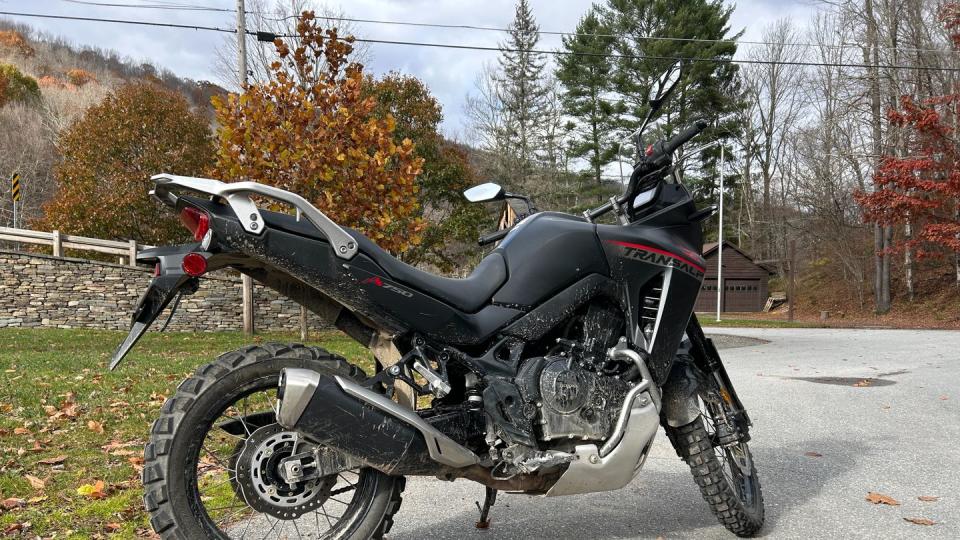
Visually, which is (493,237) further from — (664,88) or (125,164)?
(125,164)

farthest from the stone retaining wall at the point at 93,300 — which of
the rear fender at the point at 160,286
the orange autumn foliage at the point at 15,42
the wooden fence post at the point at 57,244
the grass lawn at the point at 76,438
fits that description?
the orange autumn foliage at the point at 15,42

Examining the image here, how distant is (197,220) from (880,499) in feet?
12.5

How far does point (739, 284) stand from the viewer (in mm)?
39406

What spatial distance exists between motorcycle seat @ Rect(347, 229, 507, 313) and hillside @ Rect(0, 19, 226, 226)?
42.5ft

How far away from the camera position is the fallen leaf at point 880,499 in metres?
3.78

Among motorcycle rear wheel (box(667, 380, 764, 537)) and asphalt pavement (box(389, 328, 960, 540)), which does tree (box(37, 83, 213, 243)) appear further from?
motorcycle rear wheel (box(667, 380, 764, 537))

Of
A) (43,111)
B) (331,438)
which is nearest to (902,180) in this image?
(331,438)

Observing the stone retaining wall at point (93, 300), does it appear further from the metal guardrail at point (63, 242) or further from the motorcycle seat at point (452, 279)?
the motorcycle seat at point (452, 279)

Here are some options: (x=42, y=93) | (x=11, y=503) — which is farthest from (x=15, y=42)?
(x=11, y=503)

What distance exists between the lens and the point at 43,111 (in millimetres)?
49250

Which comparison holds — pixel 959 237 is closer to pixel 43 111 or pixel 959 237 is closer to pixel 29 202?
pixel 29 202

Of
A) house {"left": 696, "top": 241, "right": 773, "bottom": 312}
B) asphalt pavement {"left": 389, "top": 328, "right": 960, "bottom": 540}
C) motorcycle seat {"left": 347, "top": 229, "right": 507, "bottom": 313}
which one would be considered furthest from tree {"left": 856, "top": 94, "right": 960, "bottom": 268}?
motorcycle seat {"left": 347, "top": 229, "right": 507, "bottom": 313}

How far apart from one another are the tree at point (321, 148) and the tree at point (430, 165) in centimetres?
743

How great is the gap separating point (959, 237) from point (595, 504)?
2493 cm
